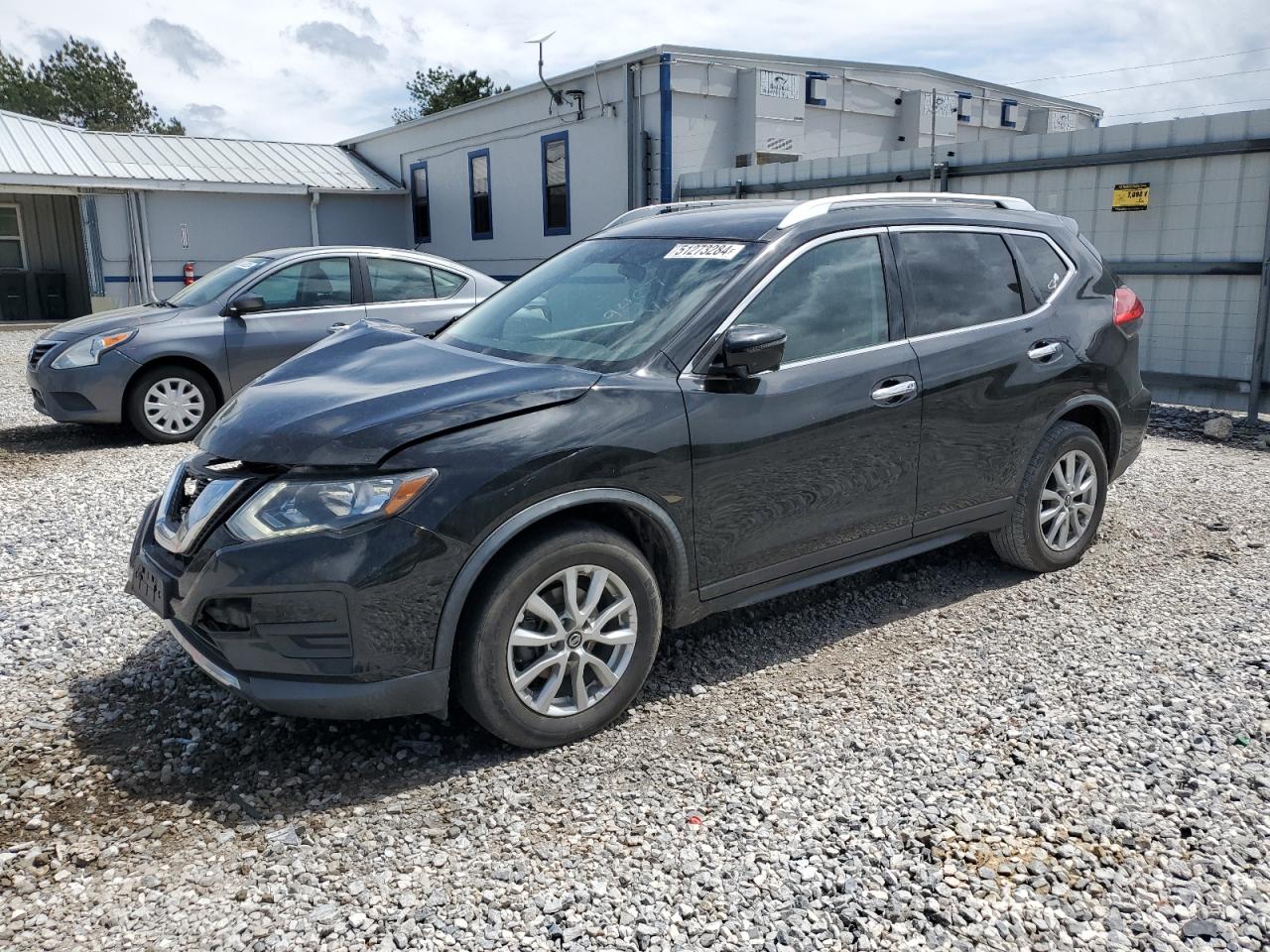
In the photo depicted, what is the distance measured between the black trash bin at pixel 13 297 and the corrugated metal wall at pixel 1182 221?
886 inches

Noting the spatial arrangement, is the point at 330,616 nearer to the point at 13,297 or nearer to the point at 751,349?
the point at 751,349

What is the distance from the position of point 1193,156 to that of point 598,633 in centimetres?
846

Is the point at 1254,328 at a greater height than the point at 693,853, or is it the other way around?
the point at 1254,328

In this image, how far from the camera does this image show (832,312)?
4047mm

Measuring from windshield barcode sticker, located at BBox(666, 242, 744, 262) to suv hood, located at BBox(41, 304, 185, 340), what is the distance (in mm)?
6060

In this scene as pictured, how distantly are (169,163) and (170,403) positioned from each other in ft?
60.0

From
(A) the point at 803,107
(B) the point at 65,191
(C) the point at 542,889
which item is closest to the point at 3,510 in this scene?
(C) the point at 542,889

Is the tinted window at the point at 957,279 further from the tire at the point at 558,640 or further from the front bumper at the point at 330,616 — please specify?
the front bumper at the point at 330,616

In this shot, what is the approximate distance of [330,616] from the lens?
3.00 m

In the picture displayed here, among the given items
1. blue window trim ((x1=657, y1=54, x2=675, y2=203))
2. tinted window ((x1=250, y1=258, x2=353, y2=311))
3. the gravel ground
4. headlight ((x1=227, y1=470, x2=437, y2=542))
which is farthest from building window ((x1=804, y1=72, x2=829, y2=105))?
headlight ((x1=227, y1=470, x2=437, y2=542))

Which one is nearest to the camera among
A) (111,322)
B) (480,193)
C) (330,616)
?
(330,616)

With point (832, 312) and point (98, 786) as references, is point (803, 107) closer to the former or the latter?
point (832, 312)

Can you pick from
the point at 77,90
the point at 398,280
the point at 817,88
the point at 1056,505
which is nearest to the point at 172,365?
the point at 398,280

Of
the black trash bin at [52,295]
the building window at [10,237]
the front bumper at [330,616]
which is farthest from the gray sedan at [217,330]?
the building window at [10,237]
